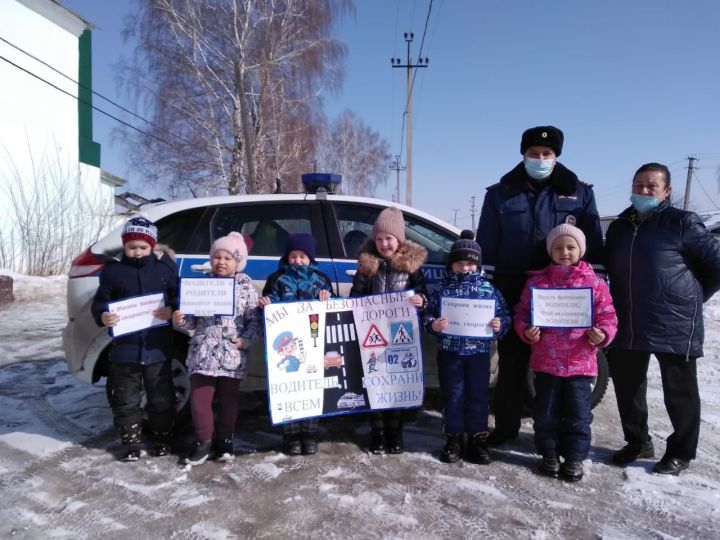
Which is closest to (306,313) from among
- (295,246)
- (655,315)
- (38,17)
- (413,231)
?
(295,246)

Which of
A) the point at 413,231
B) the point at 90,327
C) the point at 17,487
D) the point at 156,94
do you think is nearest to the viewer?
the point at 17,487

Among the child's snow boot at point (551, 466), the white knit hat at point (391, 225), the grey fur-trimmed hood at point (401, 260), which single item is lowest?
the child's snow boot at point (551, 466)

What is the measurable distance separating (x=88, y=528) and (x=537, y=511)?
2.23 meters

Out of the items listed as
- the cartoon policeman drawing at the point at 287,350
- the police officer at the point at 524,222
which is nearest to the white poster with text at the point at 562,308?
the police officer at the point at 524,222

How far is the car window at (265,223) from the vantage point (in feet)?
11.5

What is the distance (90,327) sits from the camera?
3.25m

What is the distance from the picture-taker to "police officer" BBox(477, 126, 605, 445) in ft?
9.80

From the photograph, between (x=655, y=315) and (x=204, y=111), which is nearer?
(x=655, y=315)

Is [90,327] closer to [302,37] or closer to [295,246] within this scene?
[295,246]

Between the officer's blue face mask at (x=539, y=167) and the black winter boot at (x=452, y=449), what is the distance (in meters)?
1.72

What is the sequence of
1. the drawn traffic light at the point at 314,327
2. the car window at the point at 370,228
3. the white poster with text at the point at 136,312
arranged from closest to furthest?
1. the white poster with text at the point at 136,312
2. the drawn traffic light at the point at 314,327
3. the car window at the point at 370,228

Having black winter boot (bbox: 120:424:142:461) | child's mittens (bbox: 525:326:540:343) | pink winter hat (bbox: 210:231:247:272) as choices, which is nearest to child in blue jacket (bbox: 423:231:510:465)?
child's mittens (bbox: 525:326:540:343)

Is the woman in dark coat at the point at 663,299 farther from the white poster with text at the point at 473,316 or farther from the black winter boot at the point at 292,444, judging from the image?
the black winter boot at the point at 292,444

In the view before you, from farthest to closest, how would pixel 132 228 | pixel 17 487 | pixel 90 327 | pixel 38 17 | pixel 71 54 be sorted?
pixel 71 54
pixel 38 17
pixel 90 327
pixel 132 228
pixel 17 487
